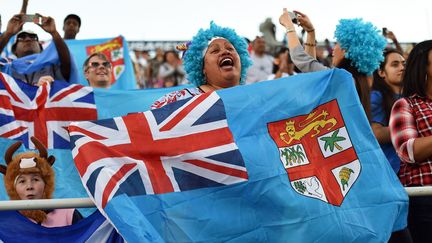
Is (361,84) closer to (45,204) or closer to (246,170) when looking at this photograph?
(246,170)

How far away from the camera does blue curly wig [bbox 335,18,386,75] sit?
530 centimetres

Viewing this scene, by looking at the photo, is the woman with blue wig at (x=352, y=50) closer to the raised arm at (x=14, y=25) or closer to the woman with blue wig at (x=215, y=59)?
the woman with blue wig at (x=215, y=59)

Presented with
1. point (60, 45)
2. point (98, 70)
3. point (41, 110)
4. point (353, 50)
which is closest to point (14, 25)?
point (60, 45)

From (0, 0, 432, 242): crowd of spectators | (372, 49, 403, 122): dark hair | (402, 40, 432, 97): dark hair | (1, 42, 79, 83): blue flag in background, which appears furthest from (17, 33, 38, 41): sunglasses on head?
(402, 40, 432, 97): dark hair

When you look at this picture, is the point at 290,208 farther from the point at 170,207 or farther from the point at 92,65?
the point at 92,65

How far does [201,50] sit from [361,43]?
3.44 ft

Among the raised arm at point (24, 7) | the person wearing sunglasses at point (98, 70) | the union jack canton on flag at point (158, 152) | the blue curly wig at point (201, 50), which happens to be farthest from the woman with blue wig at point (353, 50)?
the raised arm at point (24, 7)

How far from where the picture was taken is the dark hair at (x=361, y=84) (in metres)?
5.19

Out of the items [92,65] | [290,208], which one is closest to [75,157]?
[290,208]

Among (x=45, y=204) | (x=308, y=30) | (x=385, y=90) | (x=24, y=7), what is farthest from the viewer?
(x=24, y=7)

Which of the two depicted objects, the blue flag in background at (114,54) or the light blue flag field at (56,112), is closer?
the light blue flag field at (56,112)

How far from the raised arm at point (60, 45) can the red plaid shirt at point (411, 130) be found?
141 inches

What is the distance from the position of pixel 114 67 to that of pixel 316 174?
632 centimetres

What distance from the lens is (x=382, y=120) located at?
5.40 metres
